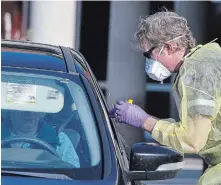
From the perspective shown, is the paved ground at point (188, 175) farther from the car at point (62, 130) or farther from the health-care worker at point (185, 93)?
the health-care worker at point (185, 93)

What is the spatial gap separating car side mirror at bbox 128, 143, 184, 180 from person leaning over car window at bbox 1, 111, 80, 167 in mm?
320

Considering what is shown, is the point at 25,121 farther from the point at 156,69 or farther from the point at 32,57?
the point at 156,69

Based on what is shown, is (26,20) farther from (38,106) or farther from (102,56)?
(38,106)

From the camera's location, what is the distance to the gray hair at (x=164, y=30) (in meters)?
3.90

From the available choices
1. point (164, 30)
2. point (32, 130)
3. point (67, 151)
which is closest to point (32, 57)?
point (32, 130)

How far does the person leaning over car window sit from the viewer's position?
3.99m

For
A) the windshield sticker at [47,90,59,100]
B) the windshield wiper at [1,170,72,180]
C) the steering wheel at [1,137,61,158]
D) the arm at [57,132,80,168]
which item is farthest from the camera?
the windshield sticker at [47,90,59,100]

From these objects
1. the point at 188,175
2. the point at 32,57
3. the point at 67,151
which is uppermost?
the point at 32,57

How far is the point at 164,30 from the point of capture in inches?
153

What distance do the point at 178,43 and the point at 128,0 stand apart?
22.0 feet

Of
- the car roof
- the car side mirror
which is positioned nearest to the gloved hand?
the car side mirror

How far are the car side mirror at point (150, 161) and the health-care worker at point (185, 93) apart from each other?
2.8 inches

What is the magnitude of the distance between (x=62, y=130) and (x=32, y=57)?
43cm

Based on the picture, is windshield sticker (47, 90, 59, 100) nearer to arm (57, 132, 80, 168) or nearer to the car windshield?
the car windshield
